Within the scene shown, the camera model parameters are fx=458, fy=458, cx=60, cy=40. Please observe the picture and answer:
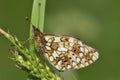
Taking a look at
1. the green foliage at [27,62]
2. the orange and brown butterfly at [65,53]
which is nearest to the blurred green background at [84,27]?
the orange and brown butterfly at [65,53]

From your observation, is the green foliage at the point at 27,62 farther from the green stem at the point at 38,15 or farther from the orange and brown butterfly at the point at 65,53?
the orange and brown butterfly at the point at 65,53

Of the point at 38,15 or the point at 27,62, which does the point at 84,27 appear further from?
the point at 27,62

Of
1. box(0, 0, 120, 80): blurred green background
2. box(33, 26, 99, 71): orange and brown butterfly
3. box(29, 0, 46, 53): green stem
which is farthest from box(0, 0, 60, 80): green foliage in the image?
box(0, 0, 120, 80): blurred green background

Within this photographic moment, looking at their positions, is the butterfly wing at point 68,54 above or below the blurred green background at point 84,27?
above

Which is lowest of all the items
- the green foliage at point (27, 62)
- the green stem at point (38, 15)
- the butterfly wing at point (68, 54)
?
the butterfly wing at point (68, 54)

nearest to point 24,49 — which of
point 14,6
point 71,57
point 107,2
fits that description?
point 71,57

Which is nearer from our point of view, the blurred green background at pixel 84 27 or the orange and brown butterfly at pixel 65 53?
the orange and brown butterfly at pixel 65 53

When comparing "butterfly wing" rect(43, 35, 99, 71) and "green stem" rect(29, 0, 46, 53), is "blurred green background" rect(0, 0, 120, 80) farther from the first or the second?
"green stem" rect(29, 0, 46, 53)

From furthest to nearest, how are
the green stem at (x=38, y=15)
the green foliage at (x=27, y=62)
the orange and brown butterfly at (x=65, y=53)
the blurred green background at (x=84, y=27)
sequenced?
the blurred green background at (x=84, y=27) → the orange and brown butterfly at (x=65, y=53) → the green stem at (x=38, y=15) → the green foliage at (x=27, y=62)
